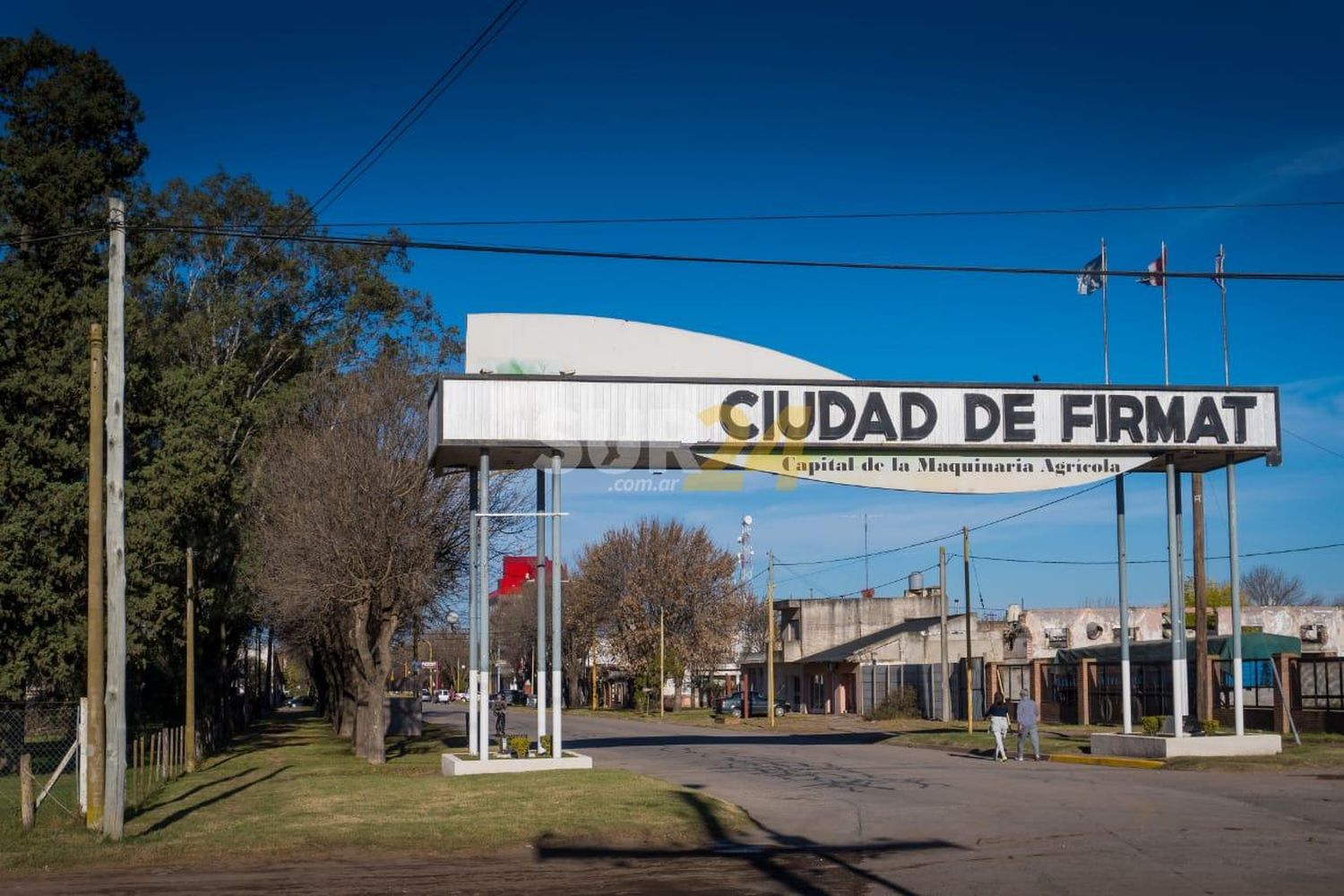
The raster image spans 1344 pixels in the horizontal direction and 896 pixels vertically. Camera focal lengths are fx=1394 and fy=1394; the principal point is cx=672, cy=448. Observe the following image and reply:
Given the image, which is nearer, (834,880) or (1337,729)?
(834,880)

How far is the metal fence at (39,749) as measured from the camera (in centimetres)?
2633

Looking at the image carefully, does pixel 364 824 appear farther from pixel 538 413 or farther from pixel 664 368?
pixel 664 368

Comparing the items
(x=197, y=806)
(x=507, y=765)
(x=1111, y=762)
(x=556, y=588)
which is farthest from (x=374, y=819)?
(x=1111, y=762)

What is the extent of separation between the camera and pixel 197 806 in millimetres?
21109

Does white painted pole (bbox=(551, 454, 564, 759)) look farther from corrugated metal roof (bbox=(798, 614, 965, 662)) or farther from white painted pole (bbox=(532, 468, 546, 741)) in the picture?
corrugated metal roof (bbox=(798, 614, 965, 662))

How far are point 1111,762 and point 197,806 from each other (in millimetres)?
17150

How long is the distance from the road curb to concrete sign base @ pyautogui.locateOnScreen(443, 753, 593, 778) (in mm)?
10437

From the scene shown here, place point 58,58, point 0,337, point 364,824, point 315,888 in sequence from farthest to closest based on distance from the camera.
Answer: point 58,58 < point 0,337 < point 364,824 < point 315,888

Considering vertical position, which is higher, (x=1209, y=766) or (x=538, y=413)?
(x=538, y=413)

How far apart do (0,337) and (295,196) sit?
1674cm

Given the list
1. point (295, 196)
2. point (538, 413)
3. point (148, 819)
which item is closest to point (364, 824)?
point (148, 819)

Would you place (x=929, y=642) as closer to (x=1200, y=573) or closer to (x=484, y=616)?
(x=1200, y=573)

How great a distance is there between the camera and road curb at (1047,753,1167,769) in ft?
86.8

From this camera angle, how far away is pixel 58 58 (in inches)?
1575
